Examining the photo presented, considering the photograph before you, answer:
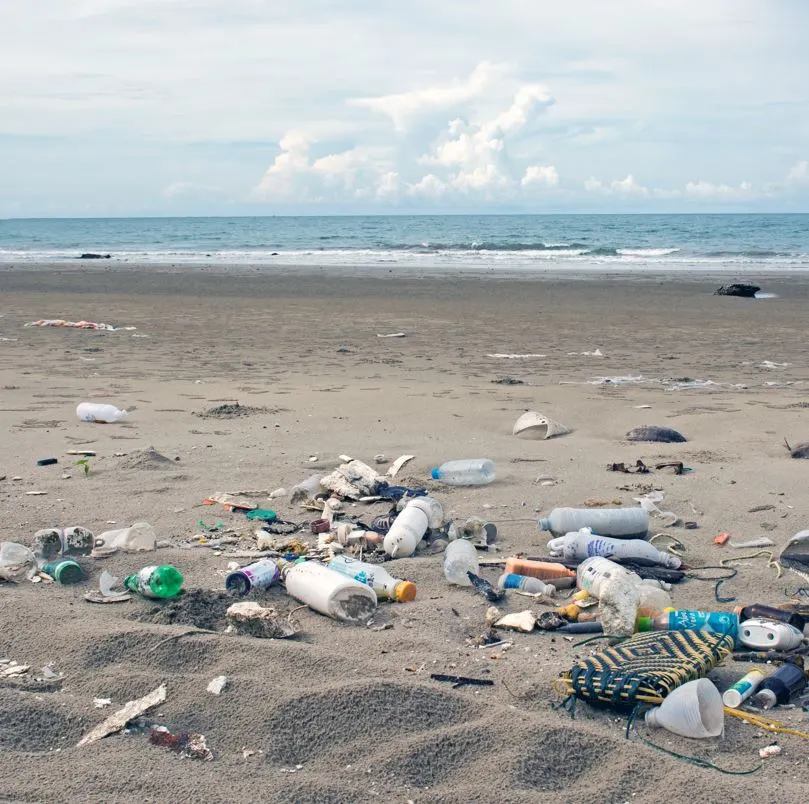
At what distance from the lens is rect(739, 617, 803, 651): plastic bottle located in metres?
3.20

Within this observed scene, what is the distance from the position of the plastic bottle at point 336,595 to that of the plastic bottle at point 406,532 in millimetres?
532

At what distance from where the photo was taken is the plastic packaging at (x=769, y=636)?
3.20 meters

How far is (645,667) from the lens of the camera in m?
2.89

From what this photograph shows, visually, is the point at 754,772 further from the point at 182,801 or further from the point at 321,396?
the point at 321,396

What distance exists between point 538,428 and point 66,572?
12.4 feet

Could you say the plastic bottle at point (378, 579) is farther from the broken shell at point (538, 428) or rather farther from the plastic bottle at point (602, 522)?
the broken shell at point (538, 428)

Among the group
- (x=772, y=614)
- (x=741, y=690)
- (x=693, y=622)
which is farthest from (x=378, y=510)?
(x=741, y=690)

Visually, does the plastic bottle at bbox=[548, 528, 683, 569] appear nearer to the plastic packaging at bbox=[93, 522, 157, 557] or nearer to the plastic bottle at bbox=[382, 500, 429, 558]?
the plastic bottle at bbox=[382, 500, 429, 558]

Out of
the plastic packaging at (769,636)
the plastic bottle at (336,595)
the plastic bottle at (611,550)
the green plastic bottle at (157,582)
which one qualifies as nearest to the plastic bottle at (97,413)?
the green plastic bottle at (157,582)

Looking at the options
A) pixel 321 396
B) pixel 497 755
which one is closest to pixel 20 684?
pixel 497 755

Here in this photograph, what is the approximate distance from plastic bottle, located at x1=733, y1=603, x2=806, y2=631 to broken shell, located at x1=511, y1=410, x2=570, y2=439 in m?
3.19

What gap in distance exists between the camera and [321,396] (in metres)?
8.20

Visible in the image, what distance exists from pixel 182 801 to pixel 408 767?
23.5 inches

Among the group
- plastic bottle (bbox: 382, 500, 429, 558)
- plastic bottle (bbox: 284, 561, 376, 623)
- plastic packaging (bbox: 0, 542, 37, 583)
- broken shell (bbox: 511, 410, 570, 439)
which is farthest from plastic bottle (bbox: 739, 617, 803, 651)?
broken shell (bbox: 511, 410, 570, 439)
